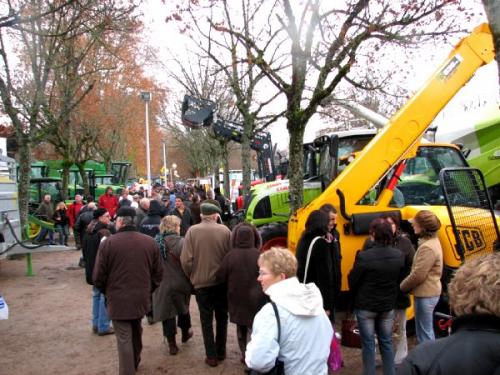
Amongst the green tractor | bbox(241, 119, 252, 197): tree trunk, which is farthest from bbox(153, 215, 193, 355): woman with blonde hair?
bbox(241, 119, 252, 197): tree trunk

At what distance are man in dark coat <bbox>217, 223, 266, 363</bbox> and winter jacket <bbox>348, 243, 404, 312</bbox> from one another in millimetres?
1028

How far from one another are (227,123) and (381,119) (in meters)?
4.94

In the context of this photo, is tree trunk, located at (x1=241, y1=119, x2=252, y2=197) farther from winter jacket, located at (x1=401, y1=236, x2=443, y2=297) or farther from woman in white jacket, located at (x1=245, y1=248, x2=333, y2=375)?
woman in white jacket, located at (x1=245, y1=248, x2=333, y2=375)

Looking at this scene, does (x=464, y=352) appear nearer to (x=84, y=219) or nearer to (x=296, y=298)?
(x=296, y=298)

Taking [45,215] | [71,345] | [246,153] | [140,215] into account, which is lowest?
[71,345]

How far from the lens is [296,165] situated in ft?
26.8

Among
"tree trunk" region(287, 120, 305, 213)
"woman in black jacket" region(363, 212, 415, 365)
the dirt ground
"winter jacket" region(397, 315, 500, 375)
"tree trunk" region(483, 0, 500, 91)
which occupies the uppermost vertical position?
"tree trunk" region(483, 0, 500, 91)

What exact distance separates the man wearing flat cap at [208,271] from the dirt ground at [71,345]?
312mm

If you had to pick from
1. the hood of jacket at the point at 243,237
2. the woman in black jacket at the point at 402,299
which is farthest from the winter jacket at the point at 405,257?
the hood of jacket at the point at 243,237

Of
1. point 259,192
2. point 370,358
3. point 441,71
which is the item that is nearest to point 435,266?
point 370,358

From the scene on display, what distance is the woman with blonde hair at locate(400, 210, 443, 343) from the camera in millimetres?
4539

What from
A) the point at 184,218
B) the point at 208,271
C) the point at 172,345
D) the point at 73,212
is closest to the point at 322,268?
the point at 208,271

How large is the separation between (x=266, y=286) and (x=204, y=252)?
2304 mm

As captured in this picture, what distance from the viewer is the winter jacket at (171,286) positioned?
5555mm
